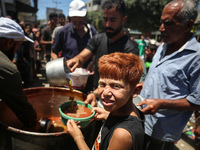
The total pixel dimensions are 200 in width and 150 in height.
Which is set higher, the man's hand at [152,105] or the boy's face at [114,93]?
the boy's face at [114,93]

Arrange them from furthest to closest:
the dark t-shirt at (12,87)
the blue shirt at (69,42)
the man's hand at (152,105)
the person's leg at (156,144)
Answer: the blue shirt at (69,42) < the person's leg at (156,144) < the man's hand at (152,105) < the dark t-shirt at (12,87)

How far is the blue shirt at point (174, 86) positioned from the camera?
152 centimetres

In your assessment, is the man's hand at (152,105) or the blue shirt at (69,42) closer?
the man's hand at (152,105)

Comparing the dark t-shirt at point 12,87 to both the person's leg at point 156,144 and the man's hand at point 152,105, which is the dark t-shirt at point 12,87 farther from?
the person's leg at point 156,144

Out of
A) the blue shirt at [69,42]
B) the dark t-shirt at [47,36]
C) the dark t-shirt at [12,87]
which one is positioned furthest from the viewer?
the dark t-shirt at [47,36]

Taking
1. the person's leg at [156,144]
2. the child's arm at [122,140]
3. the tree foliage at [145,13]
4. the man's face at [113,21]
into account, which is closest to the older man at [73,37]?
the man's face at [113,21]

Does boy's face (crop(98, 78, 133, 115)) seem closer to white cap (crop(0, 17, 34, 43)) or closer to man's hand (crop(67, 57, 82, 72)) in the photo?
man's hand (crop(67, 57, 82, 72))

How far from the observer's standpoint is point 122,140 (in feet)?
3.05

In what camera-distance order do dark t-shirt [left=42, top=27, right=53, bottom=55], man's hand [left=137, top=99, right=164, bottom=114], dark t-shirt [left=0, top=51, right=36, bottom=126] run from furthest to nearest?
dark t-shirt [left=42, top=27, right=53, bottom=55] → man's hand [left=137, top=99, right=164, bottom=114] → dark t-shirt [left=0, top=51, right=36, bottom=126]

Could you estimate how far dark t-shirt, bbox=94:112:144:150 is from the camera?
96cm

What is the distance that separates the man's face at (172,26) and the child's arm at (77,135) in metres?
1.43

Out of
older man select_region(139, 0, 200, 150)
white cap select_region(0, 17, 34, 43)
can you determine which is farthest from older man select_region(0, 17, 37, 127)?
older man select_region(139, 0, 200, 150)

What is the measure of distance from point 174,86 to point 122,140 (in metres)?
1.03

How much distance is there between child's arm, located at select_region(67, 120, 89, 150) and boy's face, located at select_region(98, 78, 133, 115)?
32 centimetres
